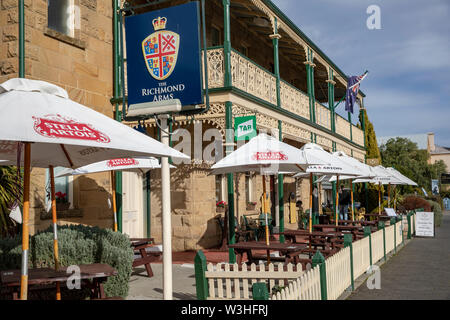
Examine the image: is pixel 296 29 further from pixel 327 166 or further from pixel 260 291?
pixel 260 291

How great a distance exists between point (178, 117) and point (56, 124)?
24.0ft

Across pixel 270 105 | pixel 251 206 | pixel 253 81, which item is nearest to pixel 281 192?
pixel 270 105

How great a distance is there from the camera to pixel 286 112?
13328 mm

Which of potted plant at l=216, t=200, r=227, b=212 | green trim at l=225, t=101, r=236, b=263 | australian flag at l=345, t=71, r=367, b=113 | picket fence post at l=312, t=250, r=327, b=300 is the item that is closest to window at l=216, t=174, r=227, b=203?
potted plant at l=216, t=200, r=227, b=212

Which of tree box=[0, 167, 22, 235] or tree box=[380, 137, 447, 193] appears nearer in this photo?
tree box=[0, 167, 22, 235]

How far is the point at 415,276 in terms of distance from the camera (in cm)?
889

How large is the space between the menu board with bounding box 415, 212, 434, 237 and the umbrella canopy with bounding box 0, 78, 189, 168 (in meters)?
14.3

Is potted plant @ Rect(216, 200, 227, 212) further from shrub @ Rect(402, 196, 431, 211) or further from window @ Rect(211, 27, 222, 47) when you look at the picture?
shrub @ Rect(402, 196, 431, 211)

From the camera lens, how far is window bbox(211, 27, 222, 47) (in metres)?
14.1

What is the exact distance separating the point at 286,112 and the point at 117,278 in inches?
326

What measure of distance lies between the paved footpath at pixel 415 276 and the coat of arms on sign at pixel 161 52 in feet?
14.6

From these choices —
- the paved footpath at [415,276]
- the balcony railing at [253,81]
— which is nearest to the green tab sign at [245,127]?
the balcony railing at [253,81]
